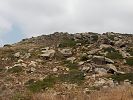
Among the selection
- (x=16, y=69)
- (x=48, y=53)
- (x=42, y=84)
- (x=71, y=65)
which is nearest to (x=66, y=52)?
(x=48, y=53)

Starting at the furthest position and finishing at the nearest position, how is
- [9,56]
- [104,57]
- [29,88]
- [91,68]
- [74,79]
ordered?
[9,56]
[104,57]
[91,68]
[74,79]
[29,88]

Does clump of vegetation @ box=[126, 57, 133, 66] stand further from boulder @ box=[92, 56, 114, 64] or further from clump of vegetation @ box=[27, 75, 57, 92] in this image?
clump of vegetation @ box=[27, 75, 57, 92]

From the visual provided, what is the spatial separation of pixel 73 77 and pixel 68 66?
2.58 meters

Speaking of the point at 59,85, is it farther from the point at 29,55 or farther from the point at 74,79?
the point at 29,55

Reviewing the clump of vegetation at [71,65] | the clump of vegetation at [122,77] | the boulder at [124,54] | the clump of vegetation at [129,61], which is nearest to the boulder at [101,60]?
the clump of vegetation at [129,61]

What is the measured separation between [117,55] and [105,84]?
6.65m

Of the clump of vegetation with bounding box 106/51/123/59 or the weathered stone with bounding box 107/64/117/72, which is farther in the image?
the clump of vegetation with bounding box 106/51/123/59

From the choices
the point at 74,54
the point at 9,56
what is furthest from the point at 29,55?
the point at 74,54

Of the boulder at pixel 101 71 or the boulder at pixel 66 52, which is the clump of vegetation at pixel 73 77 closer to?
the boulder at pixel 101 71

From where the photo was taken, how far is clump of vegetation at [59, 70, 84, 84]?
20.5 meters

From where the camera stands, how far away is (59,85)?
1984 cm

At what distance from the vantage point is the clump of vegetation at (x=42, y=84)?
19641mm

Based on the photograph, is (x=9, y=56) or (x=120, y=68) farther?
(x=9, y=56)

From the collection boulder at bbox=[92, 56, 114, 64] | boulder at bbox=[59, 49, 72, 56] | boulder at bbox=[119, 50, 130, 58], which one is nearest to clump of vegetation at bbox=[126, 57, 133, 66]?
boulder at bbox=[119, 50, 130, 58]
